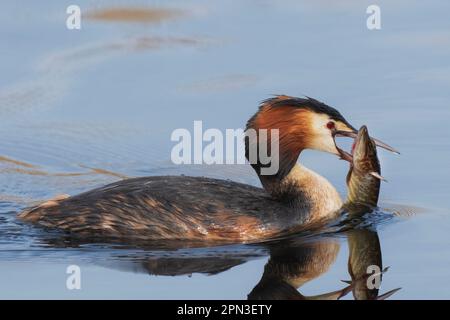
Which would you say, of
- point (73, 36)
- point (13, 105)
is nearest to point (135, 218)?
point (13, 105)

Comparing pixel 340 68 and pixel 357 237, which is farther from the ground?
pixel 340 68

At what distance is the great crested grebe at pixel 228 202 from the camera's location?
1365 cm

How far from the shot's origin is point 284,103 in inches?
556

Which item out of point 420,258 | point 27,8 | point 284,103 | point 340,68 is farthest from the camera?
point 27,8

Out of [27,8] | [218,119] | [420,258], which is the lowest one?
[420,258]

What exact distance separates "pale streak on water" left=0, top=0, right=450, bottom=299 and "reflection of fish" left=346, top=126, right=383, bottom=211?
0.82 feet

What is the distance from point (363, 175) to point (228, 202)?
1470 mm

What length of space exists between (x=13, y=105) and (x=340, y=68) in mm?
3736

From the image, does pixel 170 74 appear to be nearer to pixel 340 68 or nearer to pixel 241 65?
pixel 241 65

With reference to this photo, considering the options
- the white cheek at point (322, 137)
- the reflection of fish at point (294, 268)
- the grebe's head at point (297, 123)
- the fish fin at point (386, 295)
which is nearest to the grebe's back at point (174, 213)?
the reflection of fish at point (294, 268)

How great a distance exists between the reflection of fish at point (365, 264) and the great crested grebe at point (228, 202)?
562 mm

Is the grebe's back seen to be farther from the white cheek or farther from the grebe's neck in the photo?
the white cheek

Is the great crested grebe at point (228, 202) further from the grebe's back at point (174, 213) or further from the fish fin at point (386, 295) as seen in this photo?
the fish fin at point (386, 295)

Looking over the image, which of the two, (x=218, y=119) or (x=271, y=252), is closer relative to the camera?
(x=271, y=252)
